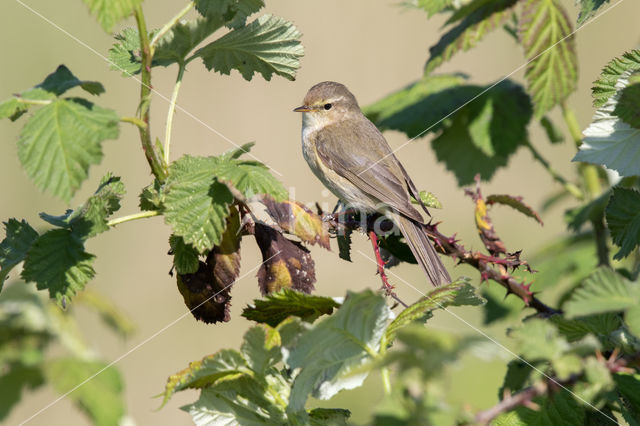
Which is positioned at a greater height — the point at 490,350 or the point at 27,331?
the point at 27,331

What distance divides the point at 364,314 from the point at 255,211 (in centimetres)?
72

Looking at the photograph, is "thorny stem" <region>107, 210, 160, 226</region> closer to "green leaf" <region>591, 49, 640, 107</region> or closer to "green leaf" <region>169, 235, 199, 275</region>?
"green leaf" <region>169, 235, 199, 275</region>

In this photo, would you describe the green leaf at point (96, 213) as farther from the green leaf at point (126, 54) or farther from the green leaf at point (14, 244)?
the green leaf at point (126, 54)

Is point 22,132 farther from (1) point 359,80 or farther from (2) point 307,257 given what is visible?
(1) point 359,80

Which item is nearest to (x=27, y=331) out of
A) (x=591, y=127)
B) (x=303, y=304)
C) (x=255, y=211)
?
(x=255, y=211)

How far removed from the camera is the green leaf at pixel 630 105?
171 cm

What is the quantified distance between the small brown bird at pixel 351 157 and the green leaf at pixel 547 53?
37.2 inches

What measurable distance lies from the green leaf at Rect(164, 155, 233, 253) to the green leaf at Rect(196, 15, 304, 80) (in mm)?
464

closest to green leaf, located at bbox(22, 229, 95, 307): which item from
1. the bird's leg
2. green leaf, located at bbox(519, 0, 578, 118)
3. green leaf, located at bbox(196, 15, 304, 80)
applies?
green leaf, located at bbox(196, 15, 304, 80)

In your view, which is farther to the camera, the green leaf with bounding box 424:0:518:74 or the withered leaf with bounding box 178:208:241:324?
the green leaf with bounding box 424:0:518:74

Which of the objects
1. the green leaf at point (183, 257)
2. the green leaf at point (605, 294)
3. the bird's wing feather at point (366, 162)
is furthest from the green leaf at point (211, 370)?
the bird's wing feather at point (366, 162)

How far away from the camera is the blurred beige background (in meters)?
8.38

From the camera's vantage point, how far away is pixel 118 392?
2.33 m

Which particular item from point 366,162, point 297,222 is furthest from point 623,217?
point 366,162
